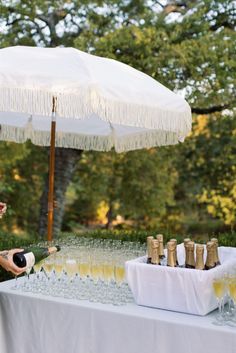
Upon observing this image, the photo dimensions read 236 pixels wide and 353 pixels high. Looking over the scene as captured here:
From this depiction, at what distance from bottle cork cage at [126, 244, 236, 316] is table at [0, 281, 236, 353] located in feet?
0.14

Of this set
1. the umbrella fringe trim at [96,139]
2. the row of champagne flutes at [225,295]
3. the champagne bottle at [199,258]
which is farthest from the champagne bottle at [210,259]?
the umbrella fringe trim at [96,139]

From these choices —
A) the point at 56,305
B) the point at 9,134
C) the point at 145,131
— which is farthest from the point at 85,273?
the point at 9,134

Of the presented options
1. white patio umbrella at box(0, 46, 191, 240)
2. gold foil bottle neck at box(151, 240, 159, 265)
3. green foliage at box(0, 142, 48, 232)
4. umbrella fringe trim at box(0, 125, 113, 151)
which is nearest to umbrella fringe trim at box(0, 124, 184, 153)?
umbrella fringe trim at box(0, 125, 113, 151)

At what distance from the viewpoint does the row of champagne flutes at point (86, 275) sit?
286 centimetres

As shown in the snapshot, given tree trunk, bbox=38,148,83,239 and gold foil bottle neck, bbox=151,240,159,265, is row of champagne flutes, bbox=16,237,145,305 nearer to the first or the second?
gold foil bottle neck, bbox=151,240,159,265

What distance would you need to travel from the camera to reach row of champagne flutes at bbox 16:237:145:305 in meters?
2.86

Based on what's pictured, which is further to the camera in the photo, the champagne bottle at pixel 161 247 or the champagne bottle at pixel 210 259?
the champagne bottle at pixel 161 247

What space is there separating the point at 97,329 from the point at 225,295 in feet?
2.34

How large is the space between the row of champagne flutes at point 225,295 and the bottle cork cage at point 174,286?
0.05 metres

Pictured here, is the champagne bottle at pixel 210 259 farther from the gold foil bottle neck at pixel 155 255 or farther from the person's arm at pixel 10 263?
the person's arm at pixel 10 263

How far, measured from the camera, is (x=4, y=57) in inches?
131

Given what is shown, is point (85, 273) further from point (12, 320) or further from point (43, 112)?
point (43, 112)

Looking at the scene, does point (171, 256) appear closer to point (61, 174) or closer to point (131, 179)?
point (61, 174)

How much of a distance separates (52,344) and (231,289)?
1.10 metres
